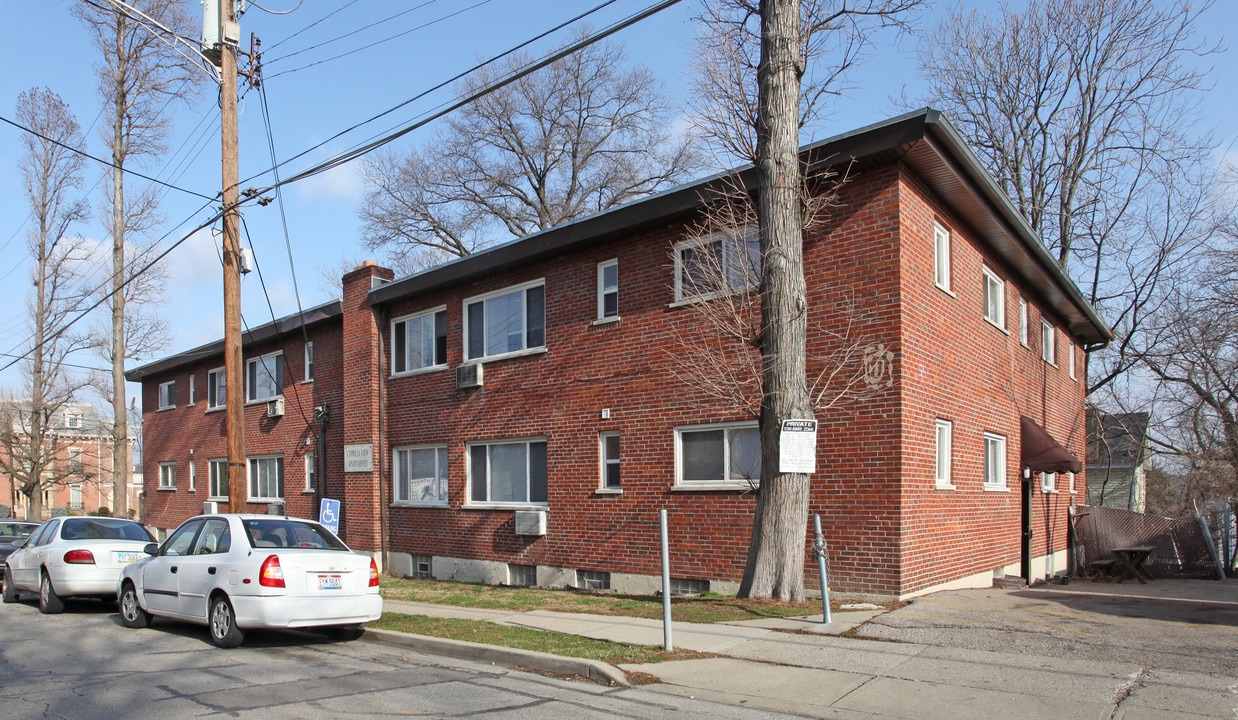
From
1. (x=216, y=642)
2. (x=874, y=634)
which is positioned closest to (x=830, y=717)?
(x=874, y=634)

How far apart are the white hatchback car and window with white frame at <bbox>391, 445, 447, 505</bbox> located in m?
7.52

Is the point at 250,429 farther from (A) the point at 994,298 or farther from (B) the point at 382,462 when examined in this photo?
(A) the point at 994,298

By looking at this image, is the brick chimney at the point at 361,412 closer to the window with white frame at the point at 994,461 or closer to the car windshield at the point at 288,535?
the car windshield at the point at 288,535

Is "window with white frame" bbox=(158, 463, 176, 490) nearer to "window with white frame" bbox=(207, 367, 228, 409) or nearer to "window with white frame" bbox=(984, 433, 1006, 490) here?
"window with white frame" bbox=(207, 367, 228, 409)

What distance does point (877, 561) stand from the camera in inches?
461

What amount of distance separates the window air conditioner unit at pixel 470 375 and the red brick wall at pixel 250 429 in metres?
4.74

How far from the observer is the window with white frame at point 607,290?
1538 centimetres

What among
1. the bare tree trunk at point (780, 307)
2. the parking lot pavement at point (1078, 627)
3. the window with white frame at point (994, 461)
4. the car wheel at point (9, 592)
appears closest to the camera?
the parking lot pavement at point (1078, 627)

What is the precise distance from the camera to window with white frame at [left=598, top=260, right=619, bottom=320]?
1538 centimetres

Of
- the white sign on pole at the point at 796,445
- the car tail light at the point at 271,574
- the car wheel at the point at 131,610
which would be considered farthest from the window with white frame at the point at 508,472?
the car tail light at the point at 271,574

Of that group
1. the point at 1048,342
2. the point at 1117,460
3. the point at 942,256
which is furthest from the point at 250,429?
the point at 1117,460

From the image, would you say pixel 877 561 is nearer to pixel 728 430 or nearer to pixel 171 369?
pixel 728 430

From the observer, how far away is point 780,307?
11.4m

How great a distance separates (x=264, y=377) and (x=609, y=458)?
43.9 feet
